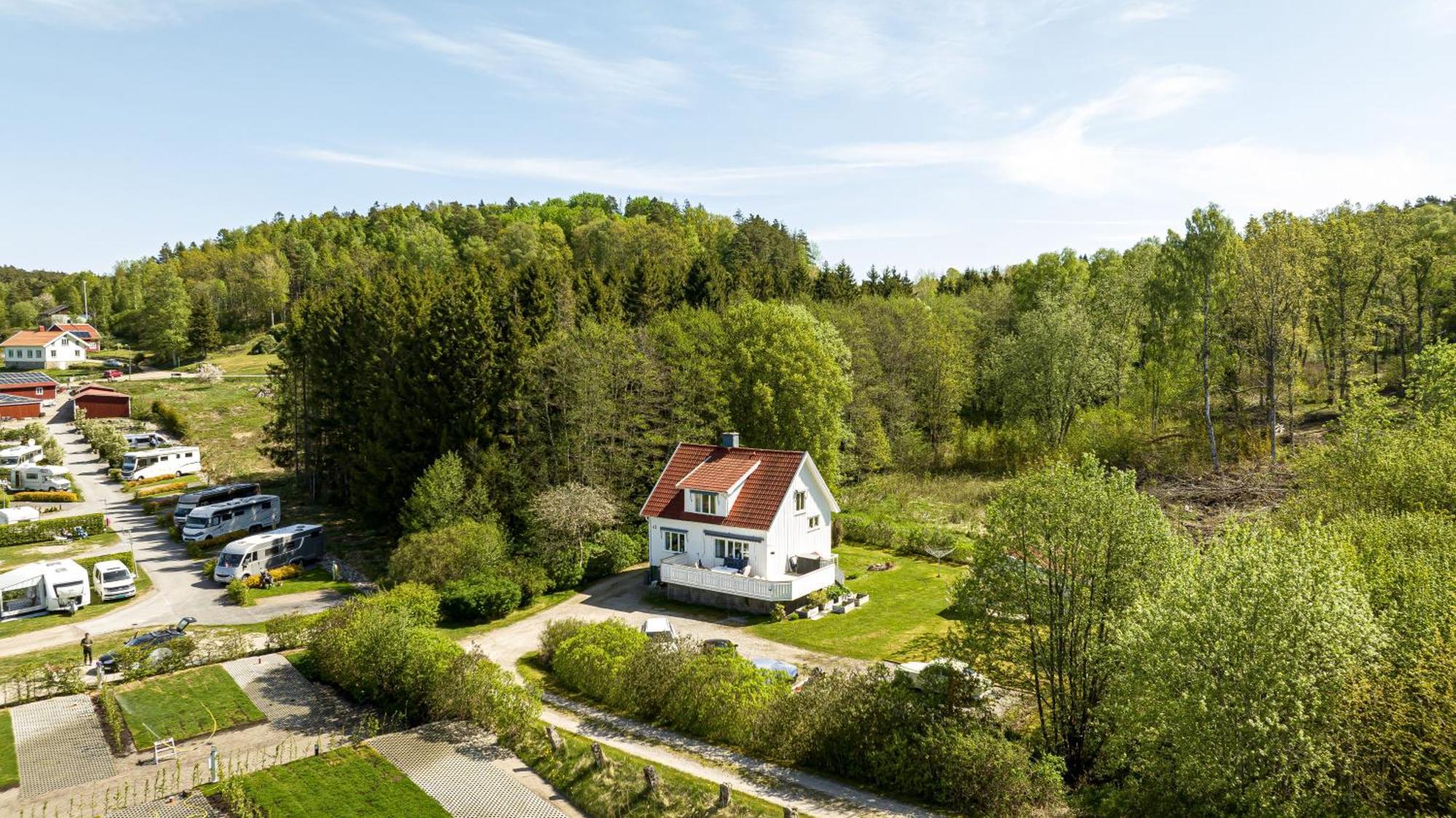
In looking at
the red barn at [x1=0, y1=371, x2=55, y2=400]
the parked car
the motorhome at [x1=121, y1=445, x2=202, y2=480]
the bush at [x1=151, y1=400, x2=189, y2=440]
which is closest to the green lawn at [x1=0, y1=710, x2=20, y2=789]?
the parked car

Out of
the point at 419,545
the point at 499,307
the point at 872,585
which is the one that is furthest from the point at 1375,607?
the point at 499,307

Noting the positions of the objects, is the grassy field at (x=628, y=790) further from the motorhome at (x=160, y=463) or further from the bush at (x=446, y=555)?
the motorhome at (x=160, y=463)

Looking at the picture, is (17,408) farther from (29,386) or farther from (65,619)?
(65,619)

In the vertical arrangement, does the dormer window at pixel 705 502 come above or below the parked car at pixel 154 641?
above

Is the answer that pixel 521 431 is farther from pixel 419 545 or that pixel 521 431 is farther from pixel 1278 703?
pixel 1278 703

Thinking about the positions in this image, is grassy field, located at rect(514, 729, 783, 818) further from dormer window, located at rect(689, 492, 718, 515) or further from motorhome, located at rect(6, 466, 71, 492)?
→ motorhome, located at rect(6, 466, 71, 492)

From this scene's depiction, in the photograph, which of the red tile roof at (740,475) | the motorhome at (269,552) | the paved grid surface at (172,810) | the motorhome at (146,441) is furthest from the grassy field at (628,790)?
the motorhome at (146,441)
